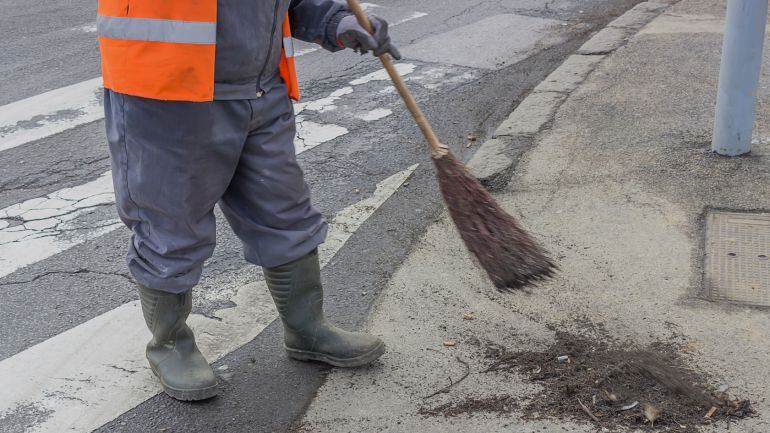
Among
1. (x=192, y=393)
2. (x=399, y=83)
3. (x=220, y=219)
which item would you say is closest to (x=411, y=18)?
(x=220, y=219)

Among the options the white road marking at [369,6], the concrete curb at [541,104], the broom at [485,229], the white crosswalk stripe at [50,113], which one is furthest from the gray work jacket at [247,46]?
the white road marking at [369,6]

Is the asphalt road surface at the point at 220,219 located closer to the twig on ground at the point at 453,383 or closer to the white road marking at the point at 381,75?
the white road marking at the point at 381,75

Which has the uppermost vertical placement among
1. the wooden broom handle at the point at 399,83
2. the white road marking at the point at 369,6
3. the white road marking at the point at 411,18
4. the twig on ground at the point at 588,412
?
the wooden broom handle at the point at 399,83

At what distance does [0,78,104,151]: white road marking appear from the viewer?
5.61 m

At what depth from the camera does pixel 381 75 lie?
6844 mm

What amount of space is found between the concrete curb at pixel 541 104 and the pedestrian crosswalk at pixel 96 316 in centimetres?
46

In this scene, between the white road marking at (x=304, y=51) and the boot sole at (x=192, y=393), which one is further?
the white road marking at (x=304, y=51)

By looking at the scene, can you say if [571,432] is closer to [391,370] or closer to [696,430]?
[696,430]

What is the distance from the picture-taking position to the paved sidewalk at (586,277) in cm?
291

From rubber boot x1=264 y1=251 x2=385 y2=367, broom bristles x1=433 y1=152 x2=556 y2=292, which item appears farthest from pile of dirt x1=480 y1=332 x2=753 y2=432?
rubber boot x1=264 y1=251 x2=385 y2=367

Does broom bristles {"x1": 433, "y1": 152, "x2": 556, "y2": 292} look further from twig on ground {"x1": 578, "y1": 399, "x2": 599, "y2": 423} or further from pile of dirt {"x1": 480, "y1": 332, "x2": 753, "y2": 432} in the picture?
twig on ground {"x1": 578, "y1": 399, "x2": 599, "y2": 423}

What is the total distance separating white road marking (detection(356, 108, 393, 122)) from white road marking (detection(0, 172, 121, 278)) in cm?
174

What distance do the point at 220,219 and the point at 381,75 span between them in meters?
2.73

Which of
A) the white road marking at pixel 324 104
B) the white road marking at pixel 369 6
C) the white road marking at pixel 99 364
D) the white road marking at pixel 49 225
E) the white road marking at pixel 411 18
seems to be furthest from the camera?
the white road marking at pixel 369 6
